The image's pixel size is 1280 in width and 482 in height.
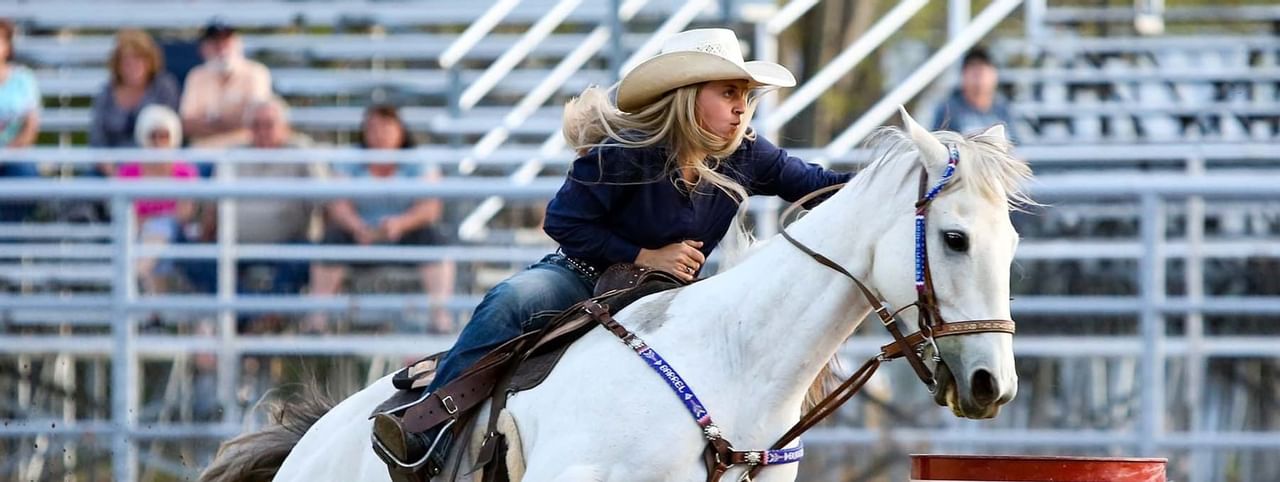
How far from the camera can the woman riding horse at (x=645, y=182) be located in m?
5.01

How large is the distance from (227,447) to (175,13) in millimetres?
9250

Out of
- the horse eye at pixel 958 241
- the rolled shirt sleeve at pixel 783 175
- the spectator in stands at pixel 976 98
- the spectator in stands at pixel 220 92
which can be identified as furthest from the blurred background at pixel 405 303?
the horse eye at pixel 958 241

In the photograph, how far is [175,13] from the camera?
14836mm

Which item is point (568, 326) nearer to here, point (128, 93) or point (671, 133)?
point (671, 133)

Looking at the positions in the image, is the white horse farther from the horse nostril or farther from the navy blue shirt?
the navy blue shirt

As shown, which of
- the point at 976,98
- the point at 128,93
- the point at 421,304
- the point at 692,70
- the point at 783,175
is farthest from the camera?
the point at 128,93

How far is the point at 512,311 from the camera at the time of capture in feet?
16.9

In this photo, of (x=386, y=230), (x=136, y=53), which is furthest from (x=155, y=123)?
(x=386, y=230)

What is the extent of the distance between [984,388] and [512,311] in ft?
4.68

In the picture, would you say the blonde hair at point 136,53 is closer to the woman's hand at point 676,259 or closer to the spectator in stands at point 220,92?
the spectator in stands at point 220,92

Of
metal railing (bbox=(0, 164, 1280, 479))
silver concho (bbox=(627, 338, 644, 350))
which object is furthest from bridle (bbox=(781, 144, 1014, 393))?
metal railing (bbox=(0, 164, 1280, 479))

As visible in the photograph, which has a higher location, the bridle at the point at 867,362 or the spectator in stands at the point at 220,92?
the spectator in stands at the point at 220,92

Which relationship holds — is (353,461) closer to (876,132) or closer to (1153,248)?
(876,132)

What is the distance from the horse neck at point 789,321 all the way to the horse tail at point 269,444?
6.05ft
